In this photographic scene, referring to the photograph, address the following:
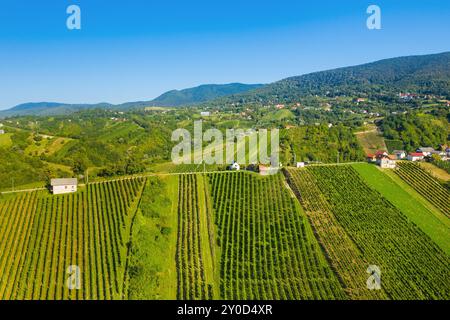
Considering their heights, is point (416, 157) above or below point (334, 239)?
A: above

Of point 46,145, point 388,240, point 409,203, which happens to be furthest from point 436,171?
point 46,145

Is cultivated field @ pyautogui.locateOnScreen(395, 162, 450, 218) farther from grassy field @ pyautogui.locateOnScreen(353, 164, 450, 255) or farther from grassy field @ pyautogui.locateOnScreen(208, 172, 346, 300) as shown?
grassy field @ pyautogui.locateOnScreen(208, 172, 346, 300)

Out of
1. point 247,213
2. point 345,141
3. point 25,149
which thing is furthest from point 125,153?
point 247,213

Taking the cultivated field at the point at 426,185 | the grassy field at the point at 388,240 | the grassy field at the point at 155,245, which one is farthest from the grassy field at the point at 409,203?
the grassy field at the point at 155,245

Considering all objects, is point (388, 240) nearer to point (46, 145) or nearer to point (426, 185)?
point (426, 185)
